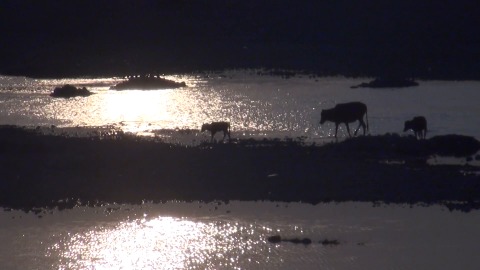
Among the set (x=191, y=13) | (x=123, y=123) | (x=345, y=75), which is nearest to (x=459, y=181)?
(x=123, y=123)

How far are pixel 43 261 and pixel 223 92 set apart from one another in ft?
104

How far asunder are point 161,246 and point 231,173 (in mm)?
5878

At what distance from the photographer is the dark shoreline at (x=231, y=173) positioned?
20.2m

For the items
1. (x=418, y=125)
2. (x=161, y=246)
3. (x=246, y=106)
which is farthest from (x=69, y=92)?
(x=161, y=246)

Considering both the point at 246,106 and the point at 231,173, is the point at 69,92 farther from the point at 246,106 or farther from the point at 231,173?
the point at 231,173

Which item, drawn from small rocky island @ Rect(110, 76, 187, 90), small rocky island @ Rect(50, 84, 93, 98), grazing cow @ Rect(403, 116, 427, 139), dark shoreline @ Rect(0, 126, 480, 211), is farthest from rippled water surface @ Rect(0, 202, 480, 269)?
small rocky island @ Rect(110, 76, 187, 90)

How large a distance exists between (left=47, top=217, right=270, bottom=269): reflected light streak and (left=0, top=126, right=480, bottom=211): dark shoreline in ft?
7.36

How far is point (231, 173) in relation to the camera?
22406 mm

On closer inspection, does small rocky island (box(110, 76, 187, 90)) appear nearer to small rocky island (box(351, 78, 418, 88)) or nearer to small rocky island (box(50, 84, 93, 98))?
small rocky island (box(50, 84, 93, 98))

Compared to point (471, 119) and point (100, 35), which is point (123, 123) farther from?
point (100, 35)

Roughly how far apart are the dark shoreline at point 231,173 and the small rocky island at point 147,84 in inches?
935

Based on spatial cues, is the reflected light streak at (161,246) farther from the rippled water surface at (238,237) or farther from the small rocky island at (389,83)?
the small rocky island at (389,83)

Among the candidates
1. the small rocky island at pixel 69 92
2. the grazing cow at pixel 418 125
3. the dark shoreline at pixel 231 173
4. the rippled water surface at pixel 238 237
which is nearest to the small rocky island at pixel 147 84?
the small rocky island at pixel 69 92

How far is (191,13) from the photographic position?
8269 centimetres
